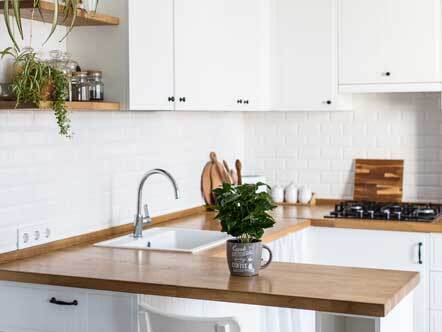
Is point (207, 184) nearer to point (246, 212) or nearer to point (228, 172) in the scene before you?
point (228, 172)

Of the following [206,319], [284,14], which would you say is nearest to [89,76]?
[206,319]

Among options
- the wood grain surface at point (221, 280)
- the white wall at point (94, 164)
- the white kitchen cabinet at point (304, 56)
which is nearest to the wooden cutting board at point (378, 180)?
the white kitchen cabinet at point (304, 56)

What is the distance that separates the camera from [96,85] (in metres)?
3.67

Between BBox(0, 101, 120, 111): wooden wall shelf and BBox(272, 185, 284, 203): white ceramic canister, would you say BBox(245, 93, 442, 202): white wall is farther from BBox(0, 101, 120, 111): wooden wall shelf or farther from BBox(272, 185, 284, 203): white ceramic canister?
BBox(0, 101, 120, 111): wooden wall shelf

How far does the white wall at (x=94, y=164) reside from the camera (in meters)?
3.57

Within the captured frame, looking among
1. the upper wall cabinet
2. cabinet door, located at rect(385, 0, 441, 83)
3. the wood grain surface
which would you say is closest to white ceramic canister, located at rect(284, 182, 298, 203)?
the upper wall cabinet

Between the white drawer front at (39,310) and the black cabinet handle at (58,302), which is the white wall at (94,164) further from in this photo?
the black cabinet handle at (58,302)

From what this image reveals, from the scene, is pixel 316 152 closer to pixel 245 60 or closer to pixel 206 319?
pixel 245 60

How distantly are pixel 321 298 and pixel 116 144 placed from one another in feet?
6.22

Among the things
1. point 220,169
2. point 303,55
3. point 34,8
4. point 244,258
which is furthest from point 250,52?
point 244,258

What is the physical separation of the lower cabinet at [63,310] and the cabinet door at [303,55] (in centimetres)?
244

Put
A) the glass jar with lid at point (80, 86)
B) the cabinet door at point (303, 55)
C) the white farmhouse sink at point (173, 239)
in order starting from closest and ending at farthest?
the glass jar with lid at point (80, 86)
the white farmhouse sink at point (173, 239)
the cabinet door at point (303, 55)

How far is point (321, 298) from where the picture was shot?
278 centimetres

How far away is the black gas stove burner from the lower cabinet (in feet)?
6.96
